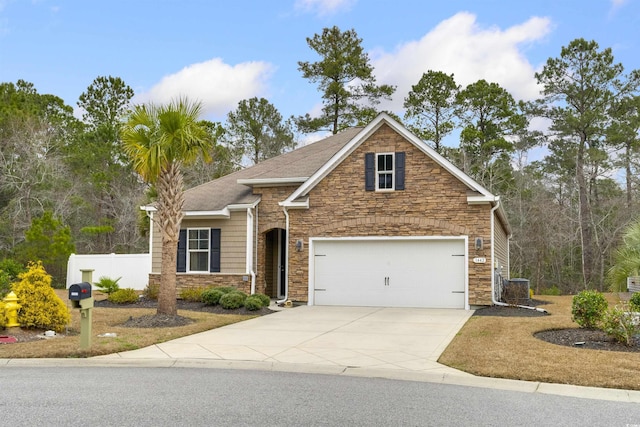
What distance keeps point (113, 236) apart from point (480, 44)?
84.1 ft

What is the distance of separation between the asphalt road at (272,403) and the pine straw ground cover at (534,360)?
79cm

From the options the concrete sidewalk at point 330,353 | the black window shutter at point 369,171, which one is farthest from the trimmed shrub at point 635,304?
the black window shutter at point 369,171

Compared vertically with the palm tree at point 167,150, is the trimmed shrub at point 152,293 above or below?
below

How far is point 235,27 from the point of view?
60.6 feet

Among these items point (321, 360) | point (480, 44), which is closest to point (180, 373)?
point (321, 360)

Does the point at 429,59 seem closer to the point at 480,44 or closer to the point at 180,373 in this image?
the point at 480,44

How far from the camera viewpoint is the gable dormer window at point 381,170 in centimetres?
1800

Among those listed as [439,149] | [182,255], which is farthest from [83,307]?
[439,149]

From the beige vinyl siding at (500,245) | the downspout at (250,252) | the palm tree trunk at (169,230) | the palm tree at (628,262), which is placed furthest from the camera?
the downspout at (250,252)

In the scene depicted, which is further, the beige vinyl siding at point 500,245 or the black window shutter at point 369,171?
the beige vinyl siding at point 500,245

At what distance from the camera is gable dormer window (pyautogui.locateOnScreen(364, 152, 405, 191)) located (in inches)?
709

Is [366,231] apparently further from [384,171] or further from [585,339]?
[585,339]

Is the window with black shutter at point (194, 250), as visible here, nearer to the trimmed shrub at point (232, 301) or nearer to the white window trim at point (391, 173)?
the trimmed shrub at point (232, 301)

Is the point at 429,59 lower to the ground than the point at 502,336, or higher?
higher
